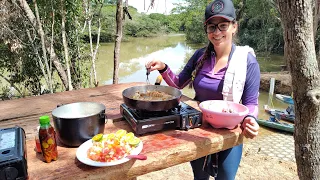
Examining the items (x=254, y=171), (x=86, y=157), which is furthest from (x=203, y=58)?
(x=254, y=171)

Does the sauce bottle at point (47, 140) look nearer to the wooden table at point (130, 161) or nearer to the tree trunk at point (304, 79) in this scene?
the wooden table at point (130, 161)

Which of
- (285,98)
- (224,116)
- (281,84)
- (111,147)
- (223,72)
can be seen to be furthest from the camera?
(281,84)

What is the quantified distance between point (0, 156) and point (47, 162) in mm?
244

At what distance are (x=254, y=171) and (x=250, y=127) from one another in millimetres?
2452

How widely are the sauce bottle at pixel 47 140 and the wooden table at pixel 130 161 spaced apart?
34 millimetres

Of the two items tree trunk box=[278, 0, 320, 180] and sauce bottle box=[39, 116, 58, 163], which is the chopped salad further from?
tree trunk box=[278, 0, 320, 180]

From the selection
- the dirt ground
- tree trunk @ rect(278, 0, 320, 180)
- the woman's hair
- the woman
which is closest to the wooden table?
the woman

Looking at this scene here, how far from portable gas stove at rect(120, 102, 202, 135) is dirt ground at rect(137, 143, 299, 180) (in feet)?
6.36

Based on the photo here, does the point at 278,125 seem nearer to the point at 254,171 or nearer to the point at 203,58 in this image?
the point at 254,171

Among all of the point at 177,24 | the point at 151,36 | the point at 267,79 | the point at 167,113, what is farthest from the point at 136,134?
the point at 177,24

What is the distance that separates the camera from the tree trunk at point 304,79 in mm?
1337

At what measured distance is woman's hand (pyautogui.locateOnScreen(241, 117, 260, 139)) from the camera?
1286 millimetres

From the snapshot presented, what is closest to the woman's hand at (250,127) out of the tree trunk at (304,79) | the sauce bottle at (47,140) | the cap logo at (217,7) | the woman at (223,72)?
the woman at (223,72)

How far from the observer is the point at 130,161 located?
1071mm
